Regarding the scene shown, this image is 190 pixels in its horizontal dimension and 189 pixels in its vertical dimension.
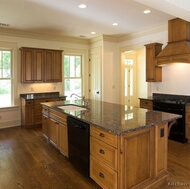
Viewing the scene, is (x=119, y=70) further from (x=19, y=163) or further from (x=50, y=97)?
(x=19, y=163)

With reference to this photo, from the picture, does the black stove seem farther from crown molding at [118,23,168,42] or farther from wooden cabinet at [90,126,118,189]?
wooden cabinet at [90,126,118,189]

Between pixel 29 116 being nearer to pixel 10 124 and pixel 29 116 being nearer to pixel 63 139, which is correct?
pixel 10 124

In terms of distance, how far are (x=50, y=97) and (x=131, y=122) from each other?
12.9 feet

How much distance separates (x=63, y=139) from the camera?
3.19 m

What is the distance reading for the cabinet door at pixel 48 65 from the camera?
5.73 meters

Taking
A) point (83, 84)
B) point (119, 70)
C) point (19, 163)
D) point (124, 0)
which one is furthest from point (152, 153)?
point (83, 84)

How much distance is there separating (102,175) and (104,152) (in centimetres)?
31

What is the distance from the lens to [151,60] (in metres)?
4.98

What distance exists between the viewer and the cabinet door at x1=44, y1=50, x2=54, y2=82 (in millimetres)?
5734

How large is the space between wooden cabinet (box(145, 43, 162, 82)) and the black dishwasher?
3110 millimetres

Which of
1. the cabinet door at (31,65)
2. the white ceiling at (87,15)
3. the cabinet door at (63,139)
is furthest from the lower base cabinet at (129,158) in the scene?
the cabinet door at (31,65)

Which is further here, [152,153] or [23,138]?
[23,138]

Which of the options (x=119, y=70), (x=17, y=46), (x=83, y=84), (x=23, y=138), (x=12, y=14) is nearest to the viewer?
(x=12, y=14)

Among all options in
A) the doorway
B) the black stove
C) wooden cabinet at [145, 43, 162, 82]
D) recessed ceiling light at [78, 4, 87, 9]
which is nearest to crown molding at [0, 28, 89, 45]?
the doorway
